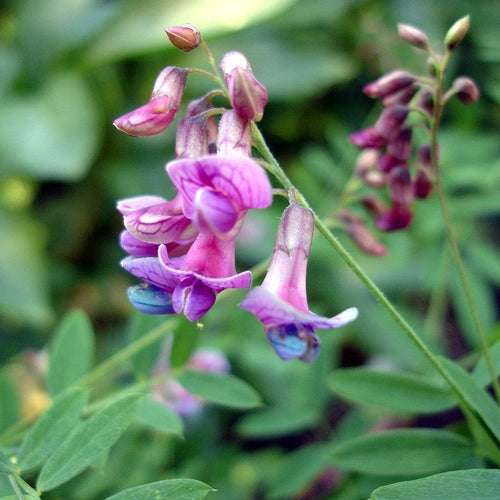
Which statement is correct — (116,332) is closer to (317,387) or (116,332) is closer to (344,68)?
(317,387)

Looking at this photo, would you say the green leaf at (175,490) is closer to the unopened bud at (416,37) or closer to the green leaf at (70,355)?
the green leaf at (70,355)

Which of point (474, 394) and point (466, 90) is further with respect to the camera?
point (466, 90)

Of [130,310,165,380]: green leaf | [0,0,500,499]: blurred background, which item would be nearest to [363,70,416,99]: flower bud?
[130,310,165,380]: green leaf

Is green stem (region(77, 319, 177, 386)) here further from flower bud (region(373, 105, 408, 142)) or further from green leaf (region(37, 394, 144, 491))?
flower bud (region(373, 105, 408, 142))

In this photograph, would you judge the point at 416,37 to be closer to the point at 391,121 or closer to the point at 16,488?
the point at 391,121

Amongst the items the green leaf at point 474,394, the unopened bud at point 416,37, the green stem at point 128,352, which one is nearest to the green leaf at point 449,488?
the green leaf at point 474,394

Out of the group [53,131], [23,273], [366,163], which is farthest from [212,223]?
[53,131]

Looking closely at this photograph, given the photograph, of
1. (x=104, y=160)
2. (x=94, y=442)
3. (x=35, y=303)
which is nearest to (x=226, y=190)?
(x=94, y=442)
